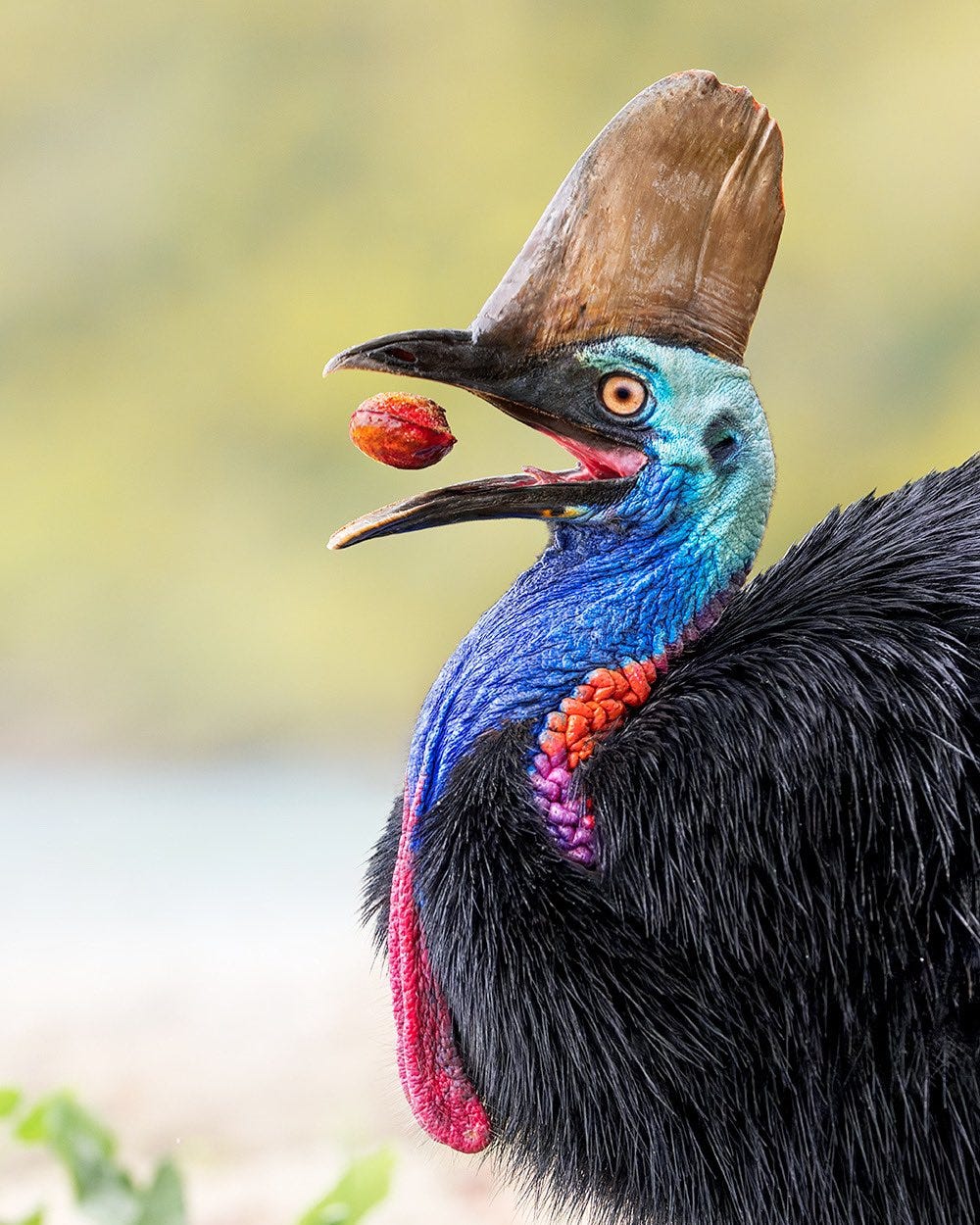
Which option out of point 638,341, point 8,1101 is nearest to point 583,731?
point 638,341

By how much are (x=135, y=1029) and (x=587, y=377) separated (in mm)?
1388

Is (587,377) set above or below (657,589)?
above

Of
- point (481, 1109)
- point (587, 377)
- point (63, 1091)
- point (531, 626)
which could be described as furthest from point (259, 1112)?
point (587, 377)

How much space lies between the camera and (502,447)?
2.42 meters

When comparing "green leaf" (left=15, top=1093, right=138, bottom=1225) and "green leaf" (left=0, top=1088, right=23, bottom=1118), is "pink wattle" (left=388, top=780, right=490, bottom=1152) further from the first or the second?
"green leaf" (left=0, top=1088, right=23, bottom=1118)

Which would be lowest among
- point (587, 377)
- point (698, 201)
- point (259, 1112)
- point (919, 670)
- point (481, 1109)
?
point (259, 1112)

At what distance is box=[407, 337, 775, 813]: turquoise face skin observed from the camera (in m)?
1.08

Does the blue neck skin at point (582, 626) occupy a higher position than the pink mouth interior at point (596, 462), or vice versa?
the pink mouth interior at point (596, 462)

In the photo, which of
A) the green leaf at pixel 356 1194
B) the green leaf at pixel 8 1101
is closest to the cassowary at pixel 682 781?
the green leaf at pixel 356 1194

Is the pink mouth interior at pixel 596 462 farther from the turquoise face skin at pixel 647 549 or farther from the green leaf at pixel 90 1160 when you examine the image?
the green leaf at pixel 90 1160

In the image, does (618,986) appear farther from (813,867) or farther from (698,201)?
(698,201)

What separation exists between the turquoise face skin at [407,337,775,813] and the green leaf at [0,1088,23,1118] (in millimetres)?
627

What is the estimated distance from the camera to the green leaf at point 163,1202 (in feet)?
4.33

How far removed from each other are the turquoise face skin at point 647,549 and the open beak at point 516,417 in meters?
0.01
